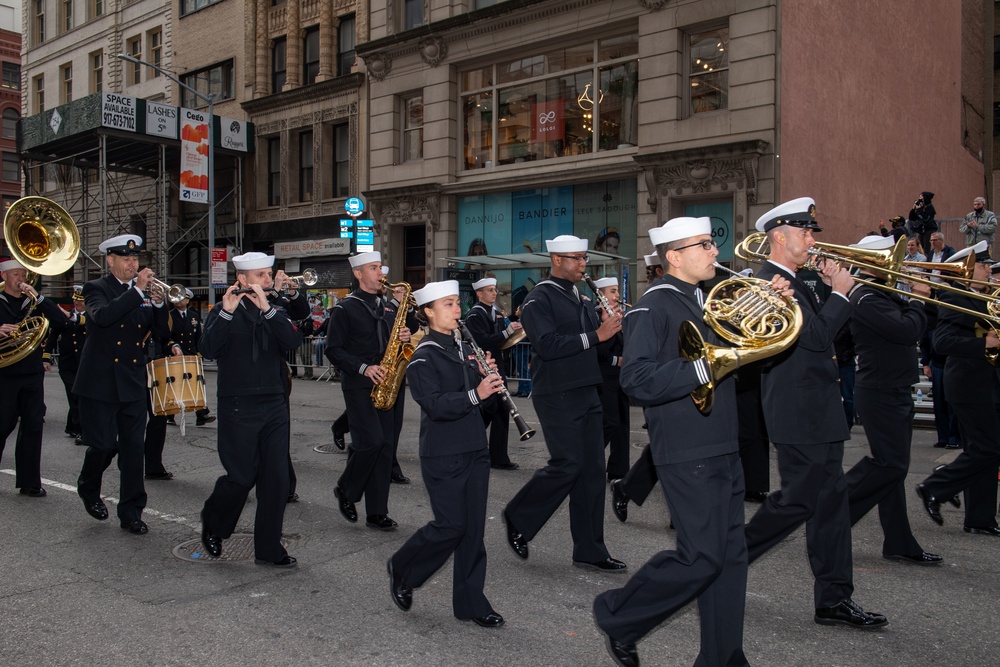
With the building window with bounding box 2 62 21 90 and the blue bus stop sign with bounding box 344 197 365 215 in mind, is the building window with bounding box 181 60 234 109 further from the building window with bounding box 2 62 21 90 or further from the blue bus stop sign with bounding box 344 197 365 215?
the building window with bounding box 2 62 21 90

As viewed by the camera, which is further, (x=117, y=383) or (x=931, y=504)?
(x=117, y=383)

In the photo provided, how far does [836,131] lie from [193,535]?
1788 centimetres

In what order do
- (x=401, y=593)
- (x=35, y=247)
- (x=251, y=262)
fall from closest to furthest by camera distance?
1. (x=401, y=593)
2. (x=251, y=262)
3. (x=35, y=247)

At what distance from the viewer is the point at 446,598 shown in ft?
16.9

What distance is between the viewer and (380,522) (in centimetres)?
678

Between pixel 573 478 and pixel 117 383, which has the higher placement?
pixel 117 383

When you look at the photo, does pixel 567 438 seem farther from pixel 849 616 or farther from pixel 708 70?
pixel 708 70

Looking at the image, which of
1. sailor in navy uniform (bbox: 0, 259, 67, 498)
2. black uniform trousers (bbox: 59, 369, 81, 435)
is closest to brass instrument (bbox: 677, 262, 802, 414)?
sailor in navy uniform (bbox: 0, 259, 67, 498)

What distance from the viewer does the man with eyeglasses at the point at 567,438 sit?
5.70 m

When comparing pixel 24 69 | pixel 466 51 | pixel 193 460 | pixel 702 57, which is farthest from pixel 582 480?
pixel 24 69

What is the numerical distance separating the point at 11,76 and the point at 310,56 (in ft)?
131

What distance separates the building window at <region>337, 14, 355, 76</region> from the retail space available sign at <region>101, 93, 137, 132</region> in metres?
7.03

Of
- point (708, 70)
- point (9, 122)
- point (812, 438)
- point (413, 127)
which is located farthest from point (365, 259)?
point (9, 122)

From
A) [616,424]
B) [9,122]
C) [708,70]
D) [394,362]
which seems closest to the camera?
[394,362]
